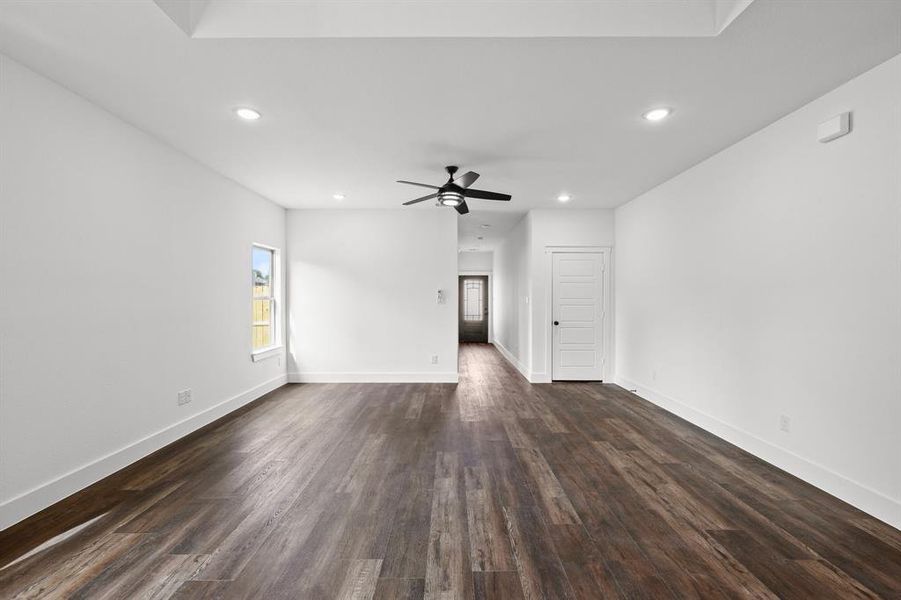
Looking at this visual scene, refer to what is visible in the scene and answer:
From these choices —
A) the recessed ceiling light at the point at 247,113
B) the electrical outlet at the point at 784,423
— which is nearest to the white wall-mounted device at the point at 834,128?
the electrical outlet at the point at 784,423

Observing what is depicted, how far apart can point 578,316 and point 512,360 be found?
2.26m

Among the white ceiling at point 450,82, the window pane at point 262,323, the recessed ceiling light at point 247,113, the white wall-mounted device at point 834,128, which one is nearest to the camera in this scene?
the white ceiling at point 450,82

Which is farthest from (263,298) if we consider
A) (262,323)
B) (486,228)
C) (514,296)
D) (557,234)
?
(514,296)

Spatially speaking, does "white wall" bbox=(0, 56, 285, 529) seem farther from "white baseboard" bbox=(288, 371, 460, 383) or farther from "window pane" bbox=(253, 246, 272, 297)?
"white baseboard" bbox=(288, 371, 460, 383)

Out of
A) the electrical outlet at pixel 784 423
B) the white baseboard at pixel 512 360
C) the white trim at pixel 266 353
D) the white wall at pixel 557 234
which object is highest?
the white wall at pixel 557 234

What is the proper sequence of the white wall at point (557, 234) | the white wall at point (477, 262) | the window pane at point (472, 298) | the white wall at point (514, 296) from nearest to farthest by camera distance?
the white wall at point (557, 234) < the white wall at point (514, 296) < the white wall at point (477, 262) < the window pane at point (472, 298)

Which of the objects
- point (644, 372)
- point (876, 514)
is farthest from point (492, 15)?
point (644, 372)

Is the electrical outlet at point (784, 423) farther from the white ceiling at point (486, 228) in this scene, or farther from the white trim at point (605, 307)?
the white ceiling at point (486, 228)

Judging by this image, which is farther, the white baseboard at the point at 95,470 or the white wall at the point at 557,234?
the white wall at the point at 557,234

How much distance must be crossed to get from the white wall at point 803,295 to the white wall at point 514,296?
2.40 metres

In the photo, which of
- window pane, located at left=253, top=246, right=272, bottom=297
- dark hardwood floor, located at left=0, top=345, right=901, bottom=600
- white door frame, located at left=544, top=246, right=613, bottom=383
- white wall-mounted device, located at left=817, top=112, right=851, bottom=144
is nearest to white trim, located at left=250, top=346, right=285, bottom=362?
window pane, located at left=253, top=246, right=272, bottom=297

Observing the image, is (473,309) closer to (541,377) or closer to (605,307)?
(541,377)

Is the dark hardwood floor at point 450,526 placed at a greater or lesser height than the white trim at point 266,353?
lesser

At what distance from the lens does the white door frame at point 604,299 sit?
239 inches
